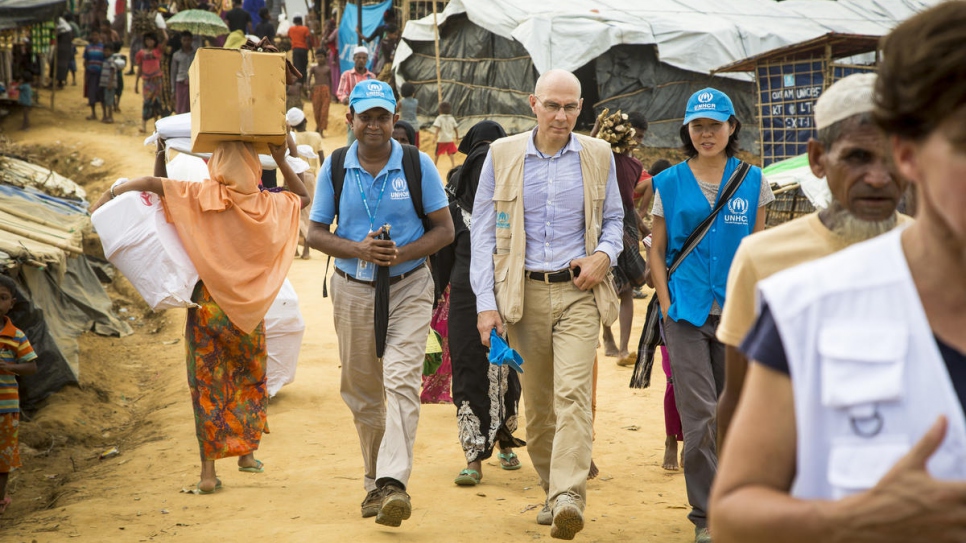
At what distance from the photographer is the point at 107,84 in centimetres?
2308

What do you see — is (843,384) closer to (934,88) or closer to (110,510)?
(934,88)

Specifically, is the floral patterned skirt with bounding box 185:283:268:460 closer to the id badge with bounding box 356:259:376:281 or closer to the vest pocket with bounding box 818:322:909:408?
the id badge with bounding box 356:259:376:281

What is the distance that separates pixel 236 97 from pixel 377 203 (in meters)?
1.19

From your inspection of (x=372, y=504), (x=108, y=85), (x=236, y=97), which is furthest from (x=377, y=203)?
(x=108, y=85)

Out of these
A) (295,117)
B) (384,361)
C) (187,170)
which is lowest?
(384,361)

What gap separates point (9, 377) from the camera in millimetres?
6426

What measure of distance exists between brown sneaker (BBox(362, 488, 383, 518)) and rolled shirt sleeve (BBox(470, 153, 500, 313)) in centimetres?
115

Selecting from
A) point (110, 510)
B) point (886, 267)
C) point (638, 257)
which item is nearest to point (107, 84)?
point (638, 257)

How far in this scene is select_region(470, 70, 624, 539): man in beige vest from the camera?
519 cm

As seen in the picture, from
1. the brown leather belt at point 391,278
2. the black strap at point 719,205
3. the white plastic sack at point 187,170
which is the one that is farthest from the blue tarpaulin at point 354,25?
the black strap at point 719,205

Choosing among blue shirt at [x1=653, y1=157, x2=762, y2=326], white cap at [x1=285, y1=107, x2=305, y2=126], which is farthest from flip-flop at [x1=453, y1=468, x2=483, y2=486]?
white cap at [x1=285, y1=107, x2=305, y2=126]

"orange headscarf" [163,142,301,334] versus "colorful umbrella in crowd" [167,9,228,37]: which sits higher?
"colorful umbrella in crowd" [167,9,228,37]

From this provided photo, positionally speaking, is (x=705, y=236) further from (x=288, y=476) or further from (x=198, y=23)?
(x=198, y=23)

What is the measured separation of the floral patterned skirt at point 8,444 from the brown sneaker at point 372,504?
228 centimetres
